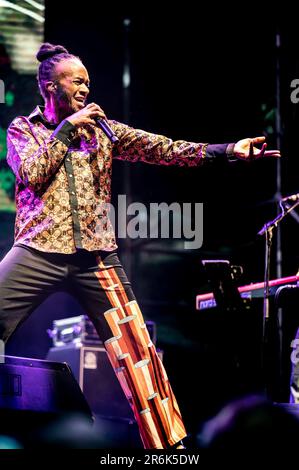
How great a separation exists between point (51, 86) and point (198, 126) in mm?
3141

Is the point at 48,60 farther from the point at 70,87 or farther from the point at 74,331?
the point at 74,331

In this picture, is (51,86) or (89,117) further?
(51,86)

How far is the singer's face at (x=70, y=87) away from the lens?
345 cm

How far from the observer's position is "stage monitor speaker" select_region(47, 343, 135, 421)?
5223mm

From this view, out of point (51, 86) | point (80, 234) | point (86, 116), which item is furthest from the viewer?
point (51, 86)

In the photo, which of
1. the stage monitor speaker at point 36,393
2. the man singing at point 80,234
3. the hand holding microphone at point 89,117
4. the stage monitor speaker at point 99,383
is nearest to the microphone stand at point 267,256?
the man singing at point 80,234

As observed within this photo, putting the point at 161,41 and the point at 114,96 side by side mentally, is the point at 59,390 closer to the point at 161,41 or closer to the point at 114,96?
the point at 114,96

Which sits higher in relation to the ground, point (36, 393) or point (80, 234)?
point (80, 234)

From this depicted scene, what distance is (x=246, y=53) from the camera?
6.33 meters

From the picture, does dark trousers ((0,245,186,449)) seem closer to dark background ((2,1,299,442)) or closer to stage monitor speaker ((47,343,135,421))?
stage monitor speaker ((47,343,135,421))

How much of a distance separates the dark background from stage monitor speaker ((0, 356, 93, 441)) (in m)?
3.12

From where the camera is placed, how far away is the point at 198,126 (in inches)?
254

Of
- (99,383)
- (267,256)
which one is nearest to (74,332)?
(99,383)
